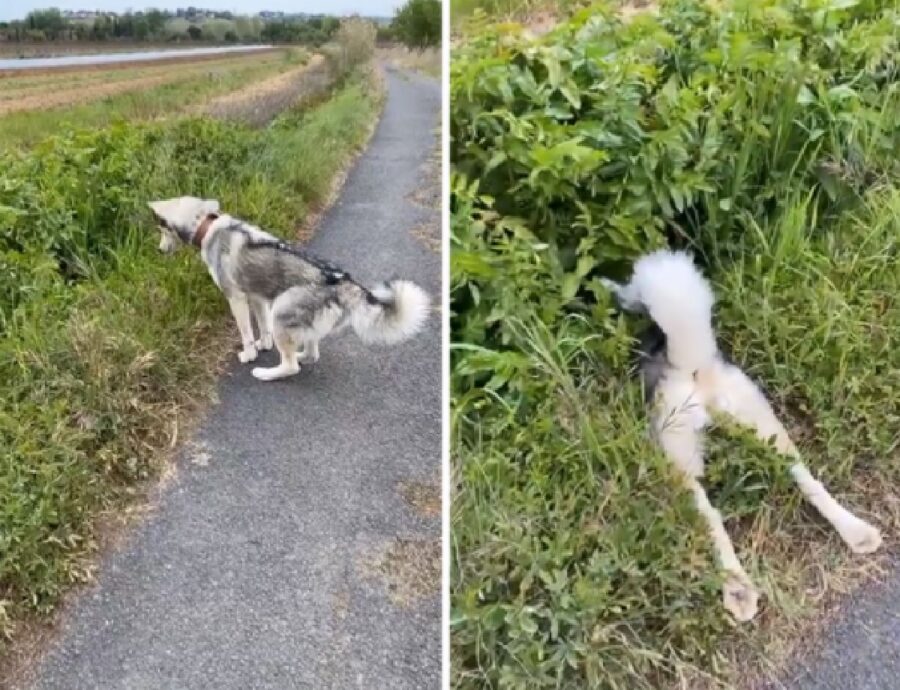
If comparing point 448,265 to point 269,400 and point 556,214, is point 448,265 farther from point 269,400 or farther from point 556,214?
point 269,400

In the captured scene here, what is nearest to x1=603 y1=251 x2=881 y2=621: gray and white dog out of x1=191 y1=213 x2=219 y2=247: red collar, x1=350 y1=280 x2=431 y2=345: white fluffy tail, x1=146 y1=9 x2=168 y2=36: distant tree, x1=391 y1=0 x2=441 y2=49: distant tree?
x1=350 y1=280 x2=431 y2=345: white fluffy tail

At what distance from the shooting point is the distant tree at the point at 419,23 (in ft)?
3.60

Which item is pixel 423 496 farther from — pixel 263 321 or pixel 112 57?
pixel 112 57

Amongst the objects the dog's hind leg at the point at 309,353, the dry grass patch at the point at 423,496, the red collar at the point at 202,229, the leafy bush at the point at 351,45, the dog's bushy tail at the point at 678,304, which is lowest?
the dry grass patch at the point at 423,496

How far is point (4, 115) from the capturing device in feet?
3.77

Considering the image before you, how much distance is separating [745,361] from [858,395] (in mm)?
148

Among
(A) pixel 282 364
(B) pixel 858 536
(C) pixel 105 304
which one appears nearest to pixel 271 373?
(A) pixel 282 364

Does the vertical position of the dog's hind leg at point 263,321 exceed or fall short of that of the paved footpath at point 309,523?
it exceeds it

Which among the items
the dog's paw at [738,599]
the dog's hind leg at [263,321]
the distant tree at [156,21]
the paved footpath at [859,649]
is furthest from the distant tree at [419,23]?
the paved footpath at [859,649]

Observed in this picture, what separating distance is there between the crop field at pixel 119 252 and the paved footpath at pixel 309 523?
5 cm

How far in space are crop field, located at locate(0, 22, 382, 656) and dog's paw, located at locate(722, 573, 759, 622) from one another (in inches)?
27.0

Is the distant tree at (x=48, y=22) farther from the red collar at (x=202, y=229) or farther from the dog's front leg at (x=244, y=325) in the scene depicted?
the dog's front leg at (x=244, y=325)

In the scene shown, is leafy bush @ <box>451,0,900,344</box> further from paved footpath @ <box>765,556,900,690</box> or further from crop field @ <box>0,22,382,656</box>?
paved footpath @ <box>765,556,900,690</box>

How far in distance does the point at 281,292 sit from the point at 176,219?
0.17m
